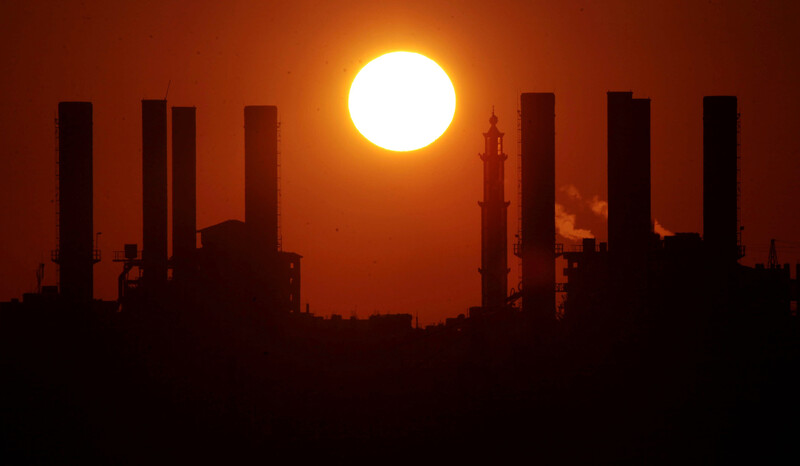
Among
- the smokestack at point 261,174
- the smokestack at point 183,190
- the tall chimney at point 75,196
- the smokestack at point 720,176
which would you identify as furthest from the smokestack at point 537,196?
the tall chimney at point 75,196

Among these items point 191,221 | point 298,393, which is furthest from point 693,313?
point 191,221

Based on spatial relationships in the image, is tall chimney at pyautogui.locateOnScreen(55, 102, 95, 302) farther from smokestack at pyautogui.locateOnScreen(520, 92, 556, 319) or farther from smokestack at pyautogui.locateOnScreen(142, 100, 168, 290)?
smokestack at pyautogui.locateOnScreen(520, 92, 556, 319)

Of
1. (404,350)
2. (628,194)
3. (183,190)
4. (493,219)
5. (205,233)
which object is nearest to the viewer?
(628,194)

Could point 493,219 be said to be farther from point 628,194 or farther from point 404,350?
point 628,194

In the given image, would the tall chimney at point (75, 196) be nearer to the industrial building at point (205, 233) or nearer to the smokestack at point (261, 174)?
the industrial building at point (205, 233)

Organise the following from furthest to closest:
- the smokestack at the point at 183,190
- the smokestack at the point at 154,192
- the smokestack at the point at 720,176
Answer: the smokestack at the point at 183,190, the smokestack at the point at 154,192, the smokestack at the point at 720,176

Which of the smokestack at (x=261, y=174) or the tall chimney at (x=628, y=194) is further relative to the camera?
the smokestack at (x=261, y=174)

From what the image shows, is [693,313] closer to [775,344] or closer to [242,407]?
[775,344]

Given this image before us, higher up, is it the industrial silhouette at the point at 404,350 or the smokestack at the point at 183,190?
the smokestack at the point at 183,190

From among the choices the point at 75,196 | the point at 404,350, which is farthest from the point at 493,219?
the point at 75,196
